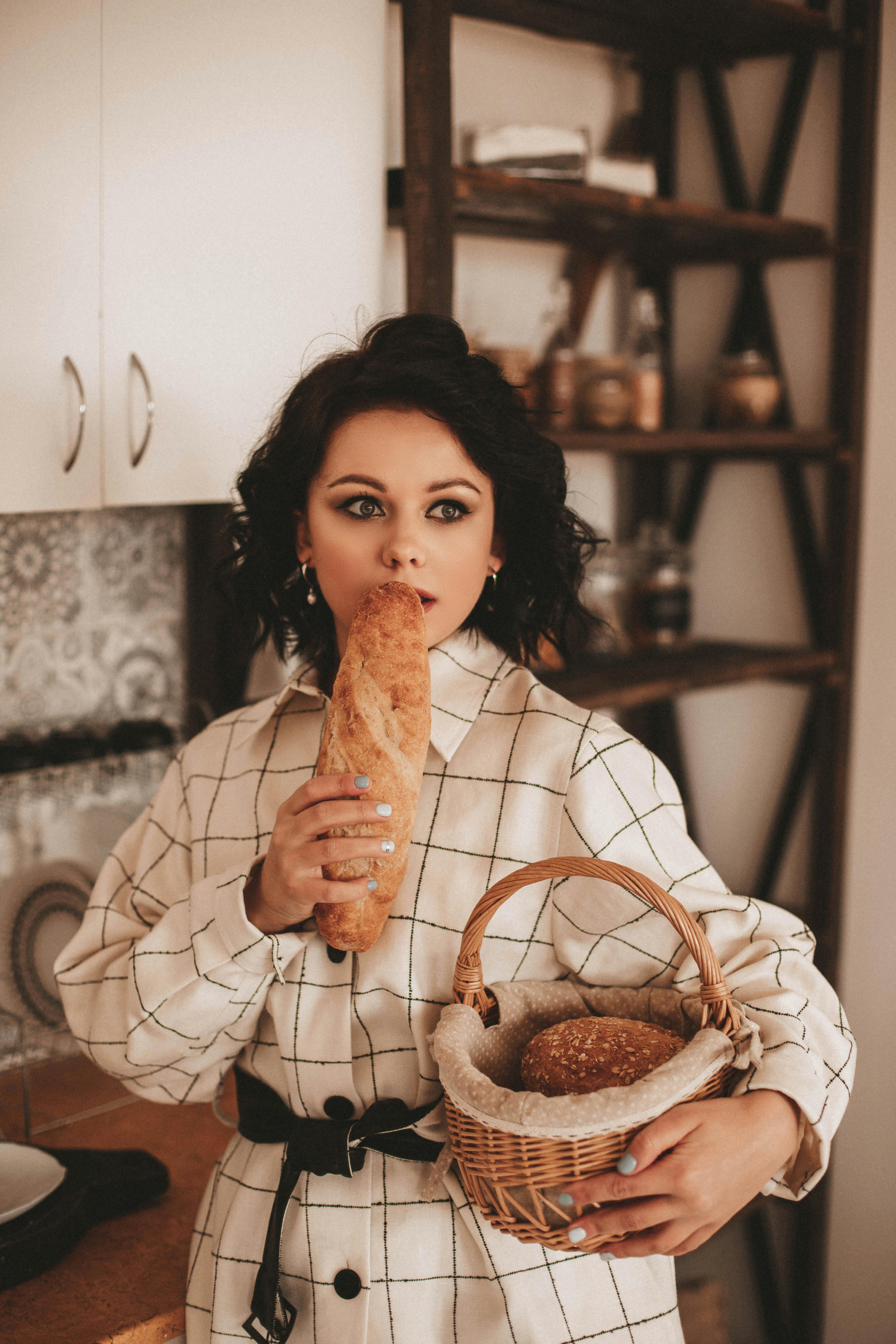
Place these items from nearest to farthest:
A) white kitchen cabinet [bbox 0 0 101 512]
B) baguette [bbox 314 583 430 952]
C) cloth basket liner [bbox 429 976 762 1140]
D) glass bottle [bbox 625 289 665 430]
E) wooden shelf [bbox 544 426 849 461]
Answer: cloth basket liner [bbox 429 976 762 1140] < baguette [bbox 314 583 430 952] < white kitchen cabinet [bbox 0 0 101 512] < wooden shelf [bbox 544 426 849 461] < glass bottle [bbox 625 289 665 430]

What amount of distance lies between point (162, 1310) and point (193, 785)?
54 cm

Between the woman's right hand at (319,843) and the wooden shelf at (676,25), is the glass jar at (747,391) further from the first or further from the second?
the woman's right hand at (319,843)

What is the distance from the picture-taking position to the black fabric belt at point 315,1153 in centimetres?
105

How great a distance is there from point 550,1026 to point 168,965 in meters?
0.36

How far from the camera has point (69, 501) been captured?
1431 mm

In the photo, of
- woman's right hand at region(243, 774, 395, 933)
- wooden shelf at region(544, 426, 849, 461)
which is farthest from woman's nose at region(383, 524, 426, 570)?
wooden shelf at region(544, 426, 849, 461)

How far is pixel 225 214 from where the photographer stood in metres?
1.51

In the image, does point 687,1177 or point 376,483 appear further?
point 376,483

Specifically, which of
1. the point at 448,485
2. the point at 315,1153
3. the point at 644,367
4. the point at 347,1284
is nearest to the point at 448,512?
the point at 448,485

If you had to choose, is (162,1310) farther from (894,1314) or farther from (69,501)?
(894,1314)

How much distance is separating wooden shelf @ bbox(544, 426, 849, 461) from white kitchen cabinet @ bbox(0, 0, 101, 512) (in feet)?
2.71

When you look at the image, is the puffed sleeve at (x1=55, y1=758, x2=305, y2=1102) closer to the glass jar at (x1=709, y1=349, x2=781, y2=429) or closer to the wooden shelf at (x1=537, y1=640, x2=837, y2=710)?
the wooden shelf at (x1=537, y1=640, x2=837, y2=710)

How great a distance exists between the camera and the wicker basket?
0.86 meters

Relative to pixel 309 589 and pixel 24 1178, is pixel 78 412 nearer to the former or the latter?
pixel 309 589
